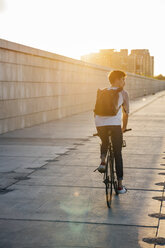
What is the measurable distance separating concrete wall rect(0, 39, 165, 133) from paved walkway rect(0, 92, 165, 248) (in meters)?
3.35

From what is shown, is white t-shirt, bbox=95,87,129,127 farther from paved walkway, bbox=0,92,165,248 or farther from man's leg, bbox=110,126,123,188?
paved walkway, bbox=0,92,165,248

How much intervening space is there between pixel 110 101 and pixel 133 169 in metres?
2.69

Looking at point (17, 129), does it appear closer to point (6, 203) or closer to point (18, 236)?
point (6, 203)

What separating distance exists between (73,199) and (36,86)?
444 inches

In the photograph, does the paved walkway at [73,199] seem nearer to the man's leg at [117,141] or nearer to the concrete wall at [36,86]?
the man's leg at [117,141]

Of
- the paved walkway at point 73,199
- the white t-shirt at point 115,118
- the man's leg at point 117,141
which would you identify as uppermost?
the white t-shirt at point 115,118

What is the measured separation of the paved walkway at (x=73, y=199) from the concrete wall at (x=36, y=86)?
3353mm

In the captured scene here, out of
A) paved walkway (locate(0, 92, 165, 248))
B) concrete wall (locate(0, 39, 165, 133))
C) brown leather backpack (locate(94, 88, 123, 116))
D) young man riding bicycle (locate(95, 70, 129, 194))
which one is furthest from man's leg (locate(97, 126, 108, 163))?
concrete wall (locate(0, 39, 165, 133))

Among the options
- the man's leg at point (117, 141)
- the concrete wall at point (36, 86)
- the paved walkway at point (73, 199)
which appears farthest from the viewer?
the concrete wall at point (36, 86)

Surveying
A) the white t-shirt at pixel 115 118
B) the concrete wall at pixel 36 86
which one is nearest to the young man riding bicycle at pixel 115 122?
the white t-shirt at pixel 115 118

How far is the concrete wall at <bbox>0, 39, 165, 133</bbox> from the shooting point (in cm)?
1396

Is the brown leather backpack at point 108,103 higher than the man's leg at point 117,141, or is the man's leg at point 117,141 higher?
the brown leather backpack at point 108,103

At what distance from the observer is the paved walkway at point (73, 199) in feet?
15.0

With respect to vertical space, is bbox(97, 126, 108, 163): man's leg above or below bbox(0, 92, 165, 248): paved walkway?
above
